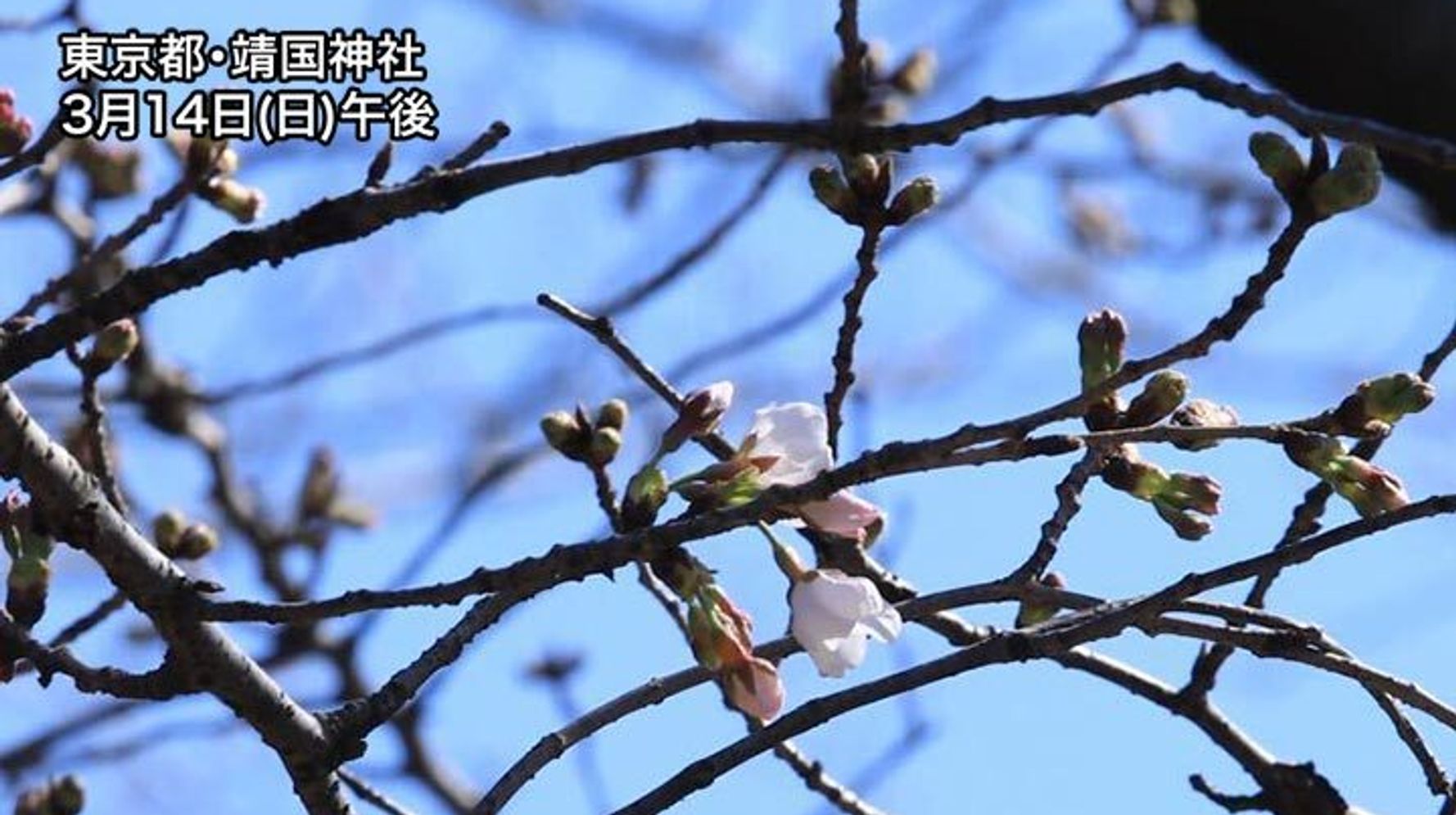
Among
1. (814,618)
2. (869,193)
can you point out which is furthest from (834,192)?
(814,618)

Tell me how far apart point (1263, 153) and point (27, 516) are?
91 centimetres

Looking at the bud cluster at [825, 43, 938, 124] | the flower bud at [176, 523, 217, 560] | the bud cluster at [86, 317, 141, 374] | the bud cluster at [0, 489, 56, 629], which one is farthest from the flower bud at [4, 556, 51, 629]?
the bud cluster at [825, 43, 938, 124]

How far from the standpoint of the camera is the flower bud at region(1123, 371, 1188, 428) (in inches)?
67.0

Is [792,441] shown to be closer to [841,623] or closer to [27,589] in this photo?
[841,623]

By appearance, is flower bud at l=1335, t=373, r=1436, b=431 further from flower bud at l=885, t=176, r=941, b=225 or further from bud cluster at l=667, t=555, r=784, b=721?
bud cluster at l=667, t=555, r=784, b=721

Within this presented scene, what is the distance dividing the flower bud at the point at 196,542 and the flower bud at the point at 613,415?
53cm

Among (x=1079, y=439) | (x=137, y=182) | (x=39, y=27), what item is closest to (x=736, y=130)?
(x=1079, y=439)

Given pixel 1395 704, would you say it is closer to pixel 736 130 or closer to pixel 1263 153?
pixel 1263 153

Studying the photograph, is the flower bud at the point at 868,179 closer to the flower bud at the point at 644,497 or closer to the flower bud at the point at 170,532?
the flower bud at the point at 644,497

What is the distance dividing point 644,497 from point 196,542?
818mm

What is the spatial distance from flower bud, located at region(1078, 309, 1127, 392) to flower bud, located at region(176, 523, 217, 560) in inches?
36.7

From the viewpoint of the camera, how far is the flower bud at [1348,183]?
1.60 meters

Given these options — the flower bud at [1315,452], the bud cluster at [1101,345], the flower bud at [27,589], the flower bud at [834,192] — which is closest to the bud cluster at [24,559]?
the flower bud at [27,589]

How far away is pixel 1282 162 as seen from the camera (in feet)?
5.37
